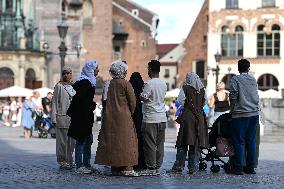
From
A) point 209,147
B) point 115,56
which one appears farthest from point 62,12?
point 209,147

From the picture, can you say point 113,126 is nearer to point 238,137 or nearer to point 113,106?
point 113,106

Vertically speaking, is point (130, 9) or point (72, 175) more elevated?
point (130, 9)

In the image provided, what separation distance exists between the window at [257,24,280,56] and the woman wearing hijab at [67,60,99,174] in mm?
49798

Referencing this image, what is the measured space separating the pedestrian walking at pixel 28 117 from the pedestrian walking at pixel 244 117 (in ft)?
53.7

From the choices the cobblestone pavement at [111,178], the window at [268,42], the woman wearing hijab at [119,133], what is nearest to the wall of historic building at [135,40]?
the window at [268,42]

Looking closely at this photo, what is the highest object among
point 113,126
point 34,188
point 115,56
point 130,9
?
point 130,9

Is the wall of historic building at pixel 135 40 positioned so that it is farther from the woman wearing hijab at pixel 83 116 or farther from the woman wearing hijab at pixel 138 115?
the woman wearing hijab at pixel 83 116

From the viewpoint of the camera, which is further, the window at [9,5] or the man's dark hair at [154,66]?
the window at [9,5]

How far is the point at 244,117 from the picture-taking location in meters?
15.0

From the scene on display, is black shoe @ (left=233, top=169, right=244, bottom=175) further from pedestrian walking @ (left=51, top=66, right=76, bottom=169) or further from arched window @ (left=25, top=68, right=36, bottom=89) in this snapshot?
arched window @ (left=25, top=68, right=36, bottom=89)

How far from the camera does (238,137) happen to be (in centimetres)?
1498

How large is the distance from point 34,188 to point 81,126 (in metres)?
2.89

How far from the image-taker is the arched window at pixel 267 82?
6381 centimetres

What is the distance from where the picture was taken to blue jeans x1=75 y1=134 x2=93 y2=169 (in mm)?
14883
